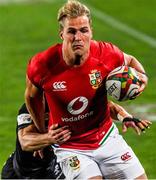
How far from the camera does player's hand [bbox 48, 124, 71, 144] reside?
28.3 ft

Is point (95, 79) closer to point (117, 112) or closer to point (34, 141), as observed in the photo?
point (117, 112)

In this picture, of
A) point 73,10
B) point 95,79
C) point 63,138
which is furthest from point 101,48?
point 63,138

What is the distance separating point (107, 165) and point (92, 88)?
2.86ft

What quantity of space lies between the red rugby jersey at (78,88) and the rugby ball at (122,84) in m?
0.10

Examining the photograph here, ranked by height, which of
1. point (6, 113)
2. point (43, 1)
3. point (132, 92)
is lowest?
point (43, 1)

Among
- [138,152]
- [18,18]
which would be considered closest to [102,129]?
[138,152]

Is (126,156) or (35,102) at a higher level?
(35,102)

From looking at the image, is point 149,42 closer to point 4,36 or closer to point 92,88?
point 4,36

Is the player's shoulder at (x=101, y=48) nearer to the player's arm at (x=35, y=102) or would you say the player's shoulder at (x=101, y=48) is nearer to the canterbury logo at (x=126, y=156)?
the player's arm at (x=35, y=102)

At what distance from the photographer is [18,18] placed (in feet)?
87.2

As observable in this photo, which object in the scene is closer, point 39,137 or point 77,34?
point 77,34

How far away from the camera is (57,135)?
8.64m

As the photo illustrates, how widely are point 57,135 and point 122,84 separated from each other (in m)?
0.89

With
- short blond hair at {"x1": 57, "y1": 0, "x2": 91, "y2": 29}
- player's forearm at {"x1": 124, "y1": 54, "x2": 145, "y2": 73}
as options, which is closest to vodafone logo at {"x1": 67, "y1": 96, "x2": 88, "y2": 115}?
player's forearm at {"x1": 124, "y1": 54, "x2": 145, "y2": 73}
